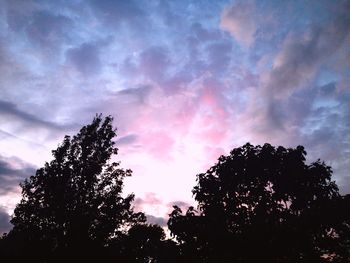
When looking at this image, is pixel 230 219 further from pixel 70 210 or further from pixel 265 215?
pixel 70 210

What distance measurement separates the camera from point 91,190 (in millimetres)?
26688

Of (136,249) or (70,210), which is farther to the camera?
(136,249)

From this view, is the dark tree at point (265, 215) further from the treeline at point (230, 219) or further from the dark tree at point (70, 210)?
the dark tree at point (70, 210)

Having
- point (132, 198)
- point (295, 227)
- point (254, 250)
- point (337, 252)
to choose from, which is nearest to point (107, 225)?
point (132, 198)

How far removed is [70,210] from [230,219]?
1495 centimetres

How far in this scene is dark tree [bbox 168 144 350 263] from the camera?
16172 millimetres

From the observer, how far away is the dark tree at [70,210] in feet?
80.2

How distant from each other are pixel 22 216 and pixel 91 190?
6451mm

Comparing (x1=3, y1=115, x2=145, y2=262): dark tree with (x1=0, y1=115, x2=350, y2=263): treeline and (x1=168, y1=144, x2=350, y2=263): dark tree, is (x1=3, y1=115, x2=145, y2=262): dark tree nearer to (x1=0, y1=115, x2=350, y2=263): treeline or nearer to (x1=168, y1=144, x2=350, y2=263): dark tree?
(x1=0, y1=115, x2=350, y2=263): treeline

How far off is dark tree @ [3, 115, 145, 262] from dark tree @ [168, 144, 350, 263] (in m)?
9.95

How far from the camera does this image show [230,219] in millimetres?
17922

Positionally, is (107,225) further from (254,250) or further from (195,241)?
(254,250)

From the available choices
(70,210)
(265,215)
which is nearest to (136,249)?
(70,210)

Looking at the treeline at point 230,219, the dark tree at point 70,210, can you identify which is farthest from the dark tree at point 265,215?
the dark tree at point 70,210
